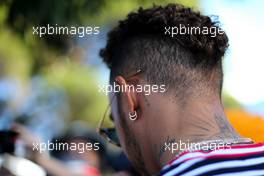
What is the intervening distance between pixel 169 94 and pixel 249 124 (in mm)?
1722

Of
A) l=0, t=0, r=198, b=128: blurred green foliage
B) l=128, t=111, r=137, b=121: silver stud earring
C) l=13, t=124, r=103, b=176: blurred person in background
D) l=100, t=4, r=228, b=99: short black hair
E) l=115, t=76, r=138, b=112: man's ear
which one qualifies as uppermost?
l=0, t=0, r=198, b=128: blurred green foliage

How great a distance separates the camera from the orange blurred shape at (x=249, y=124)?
2.91 meters

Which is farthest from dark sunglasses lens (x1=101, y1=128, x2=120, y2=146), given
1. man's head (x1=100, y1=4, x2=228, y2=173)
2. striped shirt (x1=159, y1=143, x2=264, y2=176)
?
striped shirt (x1=159, y1=143, x2=264, y2=176)

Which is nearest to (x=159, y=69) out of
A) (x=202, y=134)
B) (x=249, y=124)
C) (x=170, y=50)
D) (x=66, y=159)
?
(x=170, y=50)

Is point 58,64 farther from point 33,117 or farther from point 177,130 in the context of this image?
point 177,130

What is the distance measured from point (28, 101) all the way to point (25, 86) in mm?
484

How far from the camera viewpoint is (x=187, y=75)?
4.69ft

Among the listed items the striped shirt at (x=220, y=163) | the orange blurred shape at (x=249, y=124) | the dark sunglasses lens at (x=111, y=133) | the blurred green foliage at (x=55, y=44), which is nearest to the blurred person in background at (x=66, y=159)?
the orange blurred shape at (x=249, y=124)

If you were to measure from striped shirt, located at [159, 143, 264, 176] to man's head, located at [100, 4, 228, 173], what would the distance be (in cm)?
16

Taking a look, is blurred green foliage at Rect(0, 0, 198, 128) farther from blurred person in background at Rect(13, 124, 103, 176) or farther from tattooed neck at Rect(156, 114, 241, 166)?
tattooed neck at Rect(156, 114, 241, 166)

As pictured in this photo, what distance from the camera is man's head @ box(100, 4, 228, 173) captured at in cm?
142

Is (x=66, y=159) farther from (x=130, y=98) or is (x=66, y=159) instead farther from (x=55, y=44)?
(x=130, y=98)

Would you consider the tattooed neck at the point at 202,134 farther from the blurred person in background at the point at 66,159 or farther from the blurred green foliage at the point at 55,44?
the blurred green foliage at the point at 55,44

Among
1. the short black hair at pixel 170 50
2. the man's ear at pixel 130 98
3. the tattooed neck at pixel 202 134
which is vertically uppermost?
the short black hair at pixel 170 50
